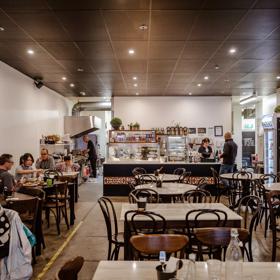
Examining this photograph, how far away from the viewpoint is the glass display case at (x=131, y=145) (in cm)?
1077

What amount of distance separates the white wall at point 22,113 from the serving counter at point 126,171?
212cm

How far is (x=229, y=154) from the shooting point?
9.09m

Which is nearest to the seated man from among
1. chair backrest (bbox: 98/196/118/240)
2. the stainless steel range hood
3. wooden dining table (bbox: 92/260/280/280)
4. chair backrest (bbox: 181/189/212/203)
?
chair backrest (bbox: 98/196/118/240)

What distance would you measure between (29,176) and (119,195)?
318 cm

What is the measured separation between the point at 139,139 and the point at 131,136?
10.5 inches

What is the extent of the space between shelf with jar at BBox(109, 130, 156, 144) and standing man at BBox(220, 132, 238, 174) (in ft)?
8.05

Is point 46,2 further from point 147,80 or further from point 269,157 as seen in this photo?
point 269,157

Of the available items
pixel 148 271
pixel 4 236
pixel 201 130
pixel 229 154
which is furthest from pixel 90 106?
pixel 148 271

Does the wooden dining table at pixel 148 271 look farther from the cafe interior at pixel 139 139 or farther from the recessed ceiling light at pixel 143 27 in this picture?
the recessed ceiling light at pixel 143 27

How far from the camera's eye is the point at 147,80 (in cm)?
973

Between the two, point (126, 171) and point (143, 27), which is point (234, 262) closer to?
point (143, 27)

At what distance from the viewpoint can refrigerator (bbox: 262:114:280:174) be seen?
997 cm

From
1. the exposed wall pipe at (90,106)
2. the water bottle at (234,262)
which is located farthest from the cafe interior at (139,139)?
the exposed wall pipe at (90,106)

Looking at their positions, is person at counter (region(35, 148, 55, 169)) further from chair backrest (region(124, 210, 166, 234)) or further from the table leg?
chair backrest (region(124, 210, 166, 234))
